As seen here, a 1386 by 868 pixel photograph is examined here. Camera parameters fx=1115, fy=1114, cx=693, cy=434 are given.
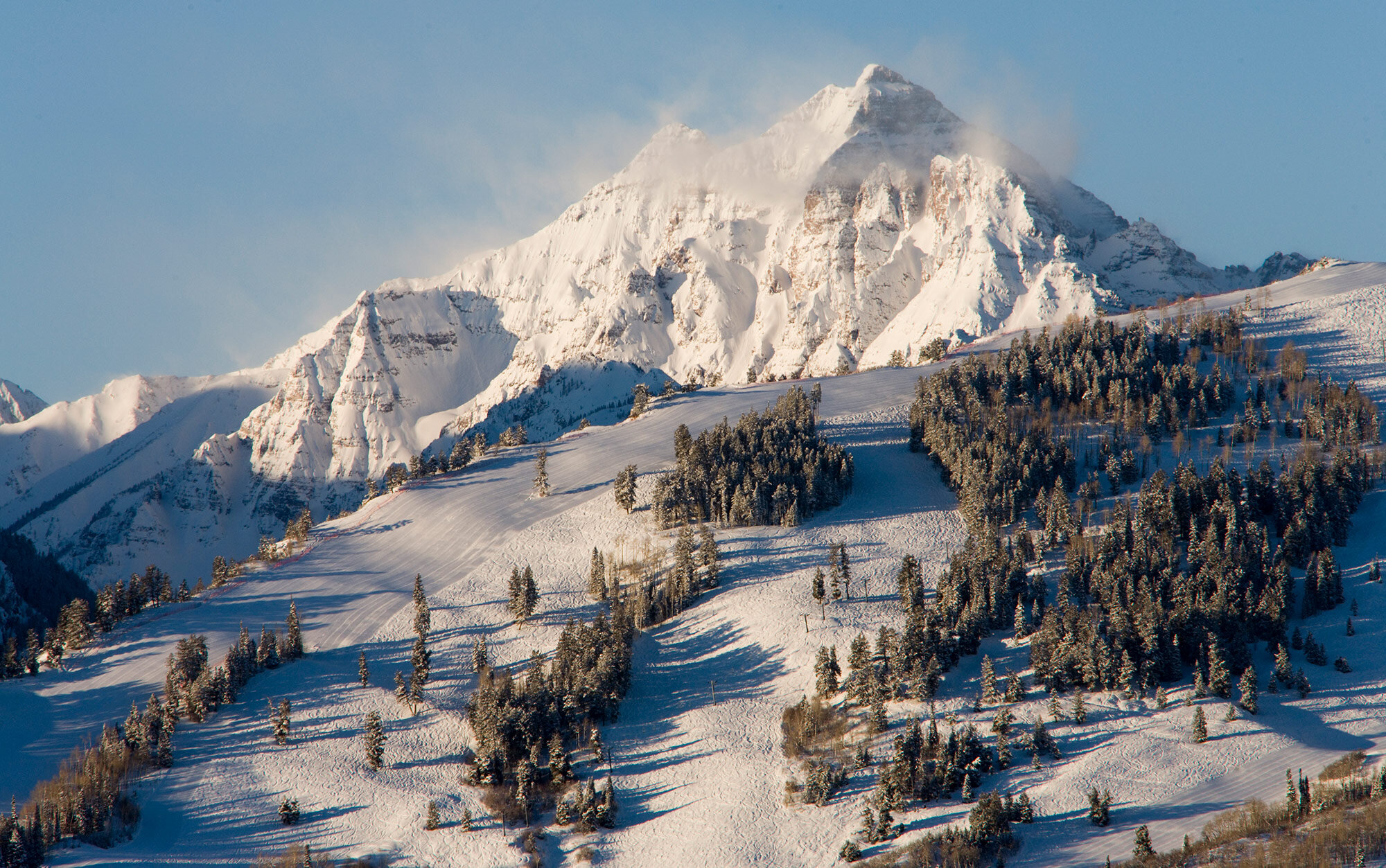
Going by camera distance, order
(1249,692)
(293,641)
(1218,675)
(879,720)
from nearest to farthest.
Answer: (1249,692)
(879,720)
(1218,675)
(293,641)

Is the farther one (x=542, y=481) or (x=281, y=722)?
(x=542, y=481)

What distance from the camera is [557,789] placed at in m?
106

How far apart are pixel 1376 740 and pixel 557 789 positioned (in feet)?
239

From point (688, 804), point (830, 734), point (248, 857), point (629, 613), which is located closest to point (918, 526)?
point (629, 613)

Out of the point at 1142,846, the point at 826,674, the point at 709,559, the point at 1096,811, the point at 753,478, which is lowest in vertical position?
the point at 1142,846

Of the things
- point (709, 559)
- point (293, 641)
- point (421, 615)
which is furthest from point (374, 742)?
point (709, 559)

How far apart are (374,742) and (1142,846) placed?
236 feet

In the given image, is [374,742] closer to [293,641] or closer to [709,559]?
[293,641]

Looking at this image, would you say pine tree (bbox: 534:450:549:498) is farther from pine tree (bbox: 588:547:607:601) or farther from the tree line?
pine tree (bbox: 588:547:607:601)

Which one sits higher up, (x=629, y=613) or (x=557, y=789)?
(x=629, y=613)

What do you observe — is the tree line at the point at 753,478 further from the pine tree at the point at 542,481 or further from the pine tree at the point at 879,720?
the pine tree at the point at 879,720

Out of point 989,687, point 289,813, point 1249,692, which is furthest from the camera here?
point 989,687

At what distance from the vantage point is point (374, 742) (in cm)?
11238

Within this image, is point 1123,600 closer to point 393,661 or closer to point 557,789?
point 557,789
